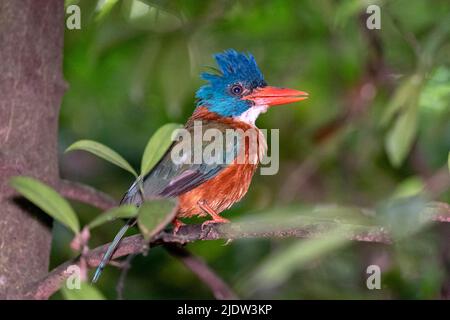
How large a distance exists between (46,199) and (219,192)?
168 cm

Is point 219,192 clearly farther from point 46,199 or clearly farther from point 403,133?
point 46,199

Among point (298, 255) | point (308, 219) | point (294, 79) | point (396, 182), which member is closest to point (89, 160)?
point (294, 79)

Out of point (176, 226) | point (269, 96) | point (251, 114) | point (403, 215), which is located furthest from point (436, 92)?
point (403, 215)

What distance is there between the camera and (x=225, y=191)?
3.83 meters

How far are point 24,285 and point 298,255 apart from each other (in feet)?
5.59

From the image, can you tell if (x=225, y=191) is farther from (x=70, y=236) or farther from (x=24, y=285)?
(x=70, y=236)

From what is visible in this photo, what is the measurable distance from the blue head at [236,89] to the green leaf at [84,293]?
2.31 meters

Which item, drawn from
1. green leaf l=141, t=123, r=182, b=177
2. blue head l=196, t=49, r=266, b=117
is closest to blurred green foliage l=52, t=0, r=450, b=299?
blue head l=196, t=49, r=266, b=117

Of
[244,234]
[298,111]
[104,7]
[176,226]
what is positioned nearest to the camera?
[244,234]

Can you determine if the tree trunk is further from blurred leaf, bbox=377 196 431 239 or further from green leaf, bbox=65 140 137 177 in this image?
blurred leaf, bbox=377 196 431 239

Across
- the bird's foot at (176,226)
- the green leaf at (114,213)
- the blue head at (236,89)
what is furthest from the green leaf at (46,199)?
the blue head at (236,89)

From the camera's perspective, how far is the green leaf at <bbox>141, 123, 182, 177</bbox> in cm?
258

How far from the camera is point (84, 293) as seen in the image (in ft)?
7.33

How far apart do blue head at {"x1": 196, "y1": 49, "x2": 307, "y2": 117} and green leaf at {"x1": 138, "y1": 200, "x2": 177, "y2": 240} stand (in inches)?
88.8
